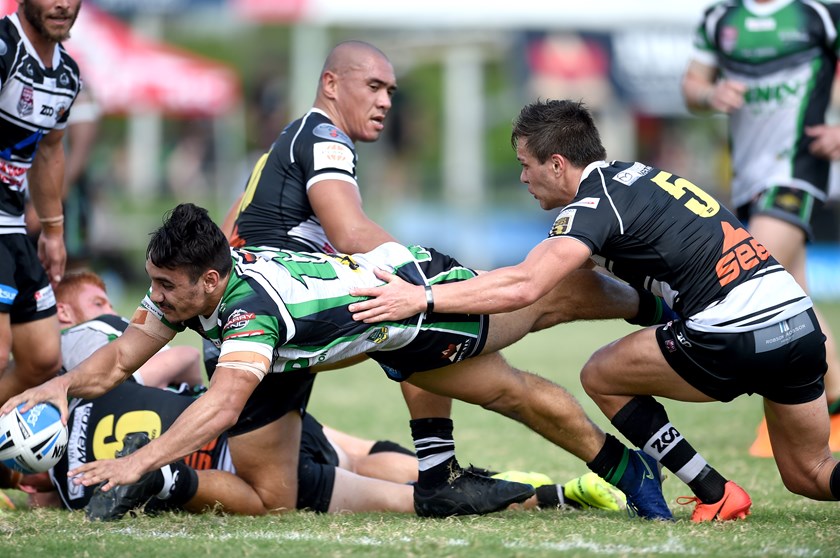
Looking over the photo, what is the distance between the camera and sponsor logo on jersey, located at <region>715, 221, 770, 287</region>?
4.74 metres

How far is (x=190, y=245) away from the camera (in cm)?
436

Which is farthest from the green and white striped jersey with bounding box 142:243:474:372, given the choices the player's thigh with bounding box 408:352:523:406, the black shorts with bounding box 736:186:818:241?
the black shorts with bounding box 736:186:818:241

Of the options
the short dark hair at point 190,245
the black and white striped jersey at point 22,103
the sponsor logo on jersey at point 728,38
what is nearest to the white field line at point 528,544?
the short dark hair at point 190,245

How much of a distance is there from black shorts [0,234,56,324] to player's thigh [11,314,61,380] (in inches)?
1.4

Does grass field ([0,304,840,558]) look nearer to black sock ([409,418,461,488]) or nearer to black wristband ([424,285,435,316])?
black sock ([409,418,461,488])

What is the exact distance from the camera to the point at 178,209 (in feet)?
14.6

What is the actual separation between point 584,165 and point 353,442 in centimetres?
229

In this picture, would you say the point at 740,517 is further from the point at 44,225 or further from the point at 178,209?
the point at 44,225

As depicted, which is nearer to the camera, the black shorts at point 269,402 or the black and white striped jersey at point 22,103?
the black shorts at point 269,402

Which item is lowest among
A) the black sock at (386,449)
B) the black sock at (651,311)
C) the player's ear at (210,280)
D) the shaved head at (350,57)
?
the black sock at (386,449)

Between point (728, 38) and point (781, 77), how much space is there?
1.43 feet

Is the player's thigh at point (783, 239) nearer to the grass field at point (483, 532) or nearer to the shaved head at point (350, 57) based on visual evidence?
the grass field at point (483, 532)

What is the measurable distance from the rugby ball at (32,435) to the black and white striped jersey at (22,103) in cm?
156

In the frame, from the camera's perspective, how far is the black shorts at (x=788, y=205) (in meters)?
7.35
